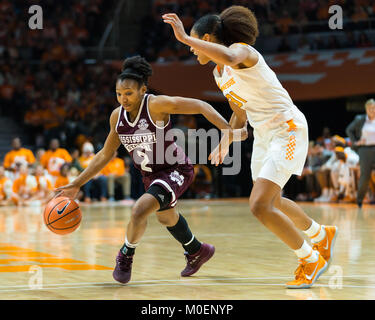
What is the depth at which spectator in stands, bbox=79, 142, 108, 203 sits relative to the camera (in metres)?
18.5

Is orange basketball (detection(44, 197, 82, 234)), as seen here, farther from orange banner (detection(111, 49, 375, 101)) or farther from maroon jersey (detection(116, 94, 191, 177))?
orange banner (detection(111, 49, 375, 101))

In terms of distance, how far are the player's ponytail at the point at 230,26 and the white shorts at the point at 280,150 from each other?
690 mm

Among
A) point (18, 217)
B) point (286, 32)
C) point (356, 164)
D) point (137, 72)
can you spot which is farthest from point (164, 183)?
point (286, 32)

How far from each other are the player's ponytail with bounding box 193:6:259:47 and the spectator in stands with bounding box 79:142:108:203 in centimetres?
1330

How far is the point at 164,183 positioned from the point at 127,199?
13.6 metres

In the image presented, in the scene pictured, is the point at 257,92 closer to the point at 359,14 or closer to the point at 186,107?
the point at 186,107

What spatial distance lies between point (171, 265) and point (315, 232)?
149 cm

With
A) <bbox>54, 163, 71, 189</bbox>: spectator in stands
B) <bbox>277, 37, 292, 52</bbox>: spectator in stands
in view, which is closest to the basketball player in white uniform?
<bbox>54, 163, 71, 189</bbox>: spectator in stands

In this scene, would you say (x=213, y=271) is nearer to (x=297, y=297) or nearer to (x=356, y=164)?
(x=297, y=297)

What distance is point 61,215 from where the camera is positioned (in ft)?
19.2

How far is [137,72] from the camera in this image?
5742 millimetres

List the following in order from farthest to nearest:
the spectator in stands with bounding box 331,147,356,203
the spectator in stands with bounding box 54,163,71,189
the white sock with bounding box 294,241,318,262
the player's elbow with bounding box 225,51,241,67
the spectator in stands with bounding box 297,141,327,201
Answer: the spectator in stands with bounding box 297,141,327,201
the spectator in stands with bounding box 54,163,71,189
the spectator in stands with bounding box 331,147,356,203
the white sock with bounding box 294,241,318,262
the player's elbow with bounding box 225,51,241,67

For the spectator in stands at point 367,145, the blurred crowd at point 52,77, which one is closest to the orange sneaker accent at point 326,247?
the spectator in stands at point 367,145

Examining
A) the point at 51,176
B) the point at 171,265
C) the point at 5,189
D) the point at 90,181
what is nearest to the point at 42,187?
the point at 51,176
